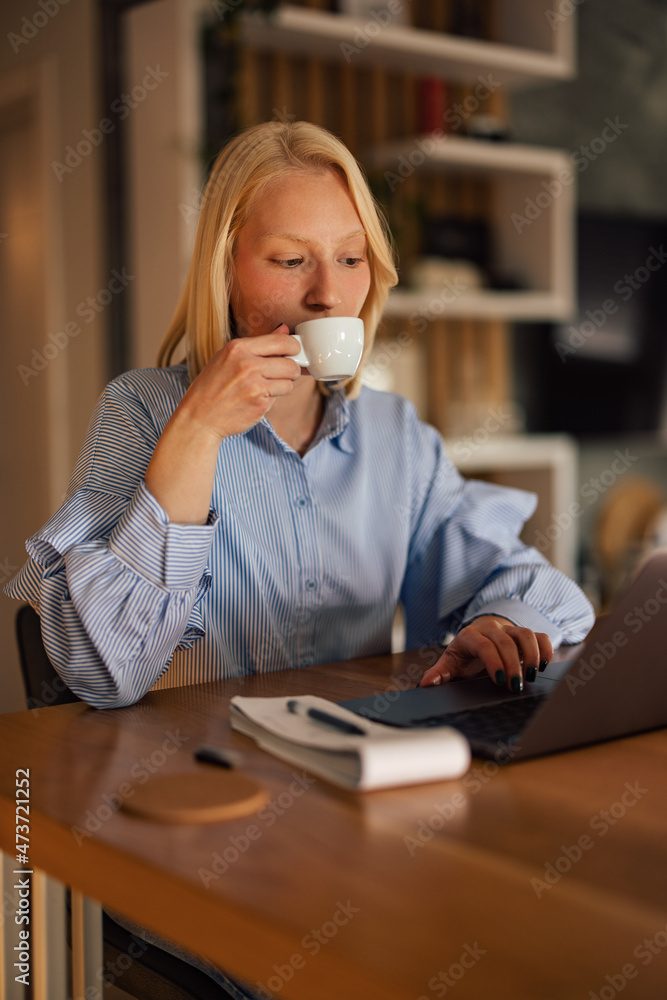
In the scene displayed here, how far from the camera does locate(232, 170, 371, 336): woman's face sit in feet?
4.33

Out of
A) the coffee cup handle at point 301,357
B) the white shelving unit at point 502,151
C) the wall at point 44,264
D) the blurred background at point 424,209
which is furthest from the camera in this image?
the white shelving unit at point 502,151

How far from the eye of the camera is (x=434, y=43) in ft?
11.0

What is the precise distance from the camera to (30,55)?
3229 mm

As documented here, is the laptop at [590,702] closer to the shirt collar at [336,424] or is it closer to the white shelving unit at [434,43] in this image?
the shirt collar at [336,424]

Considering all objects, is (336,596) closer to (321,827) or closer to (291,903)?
(321,827)

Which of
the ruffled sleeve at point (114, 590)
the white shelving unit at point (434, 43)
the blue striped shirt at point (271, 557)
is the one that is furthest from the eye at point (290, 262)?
the white shelving unit at point (434, 43)

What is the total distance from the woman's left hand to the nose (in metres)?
0.45

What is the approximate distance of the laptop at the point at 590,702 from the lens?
0.82 m

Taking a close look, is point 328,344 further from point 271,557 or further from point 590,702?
point 590,702

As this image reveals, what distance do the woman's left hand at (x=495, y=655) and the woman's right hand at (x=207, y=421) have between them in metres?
0.32

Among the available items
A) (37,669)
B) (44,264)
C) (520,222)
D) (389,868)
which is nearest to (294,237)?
(37,669)

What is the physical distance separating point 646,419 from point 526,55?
1624 mm

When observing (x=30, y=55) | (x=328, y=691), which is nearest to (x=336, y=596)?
(x=328, y=691)

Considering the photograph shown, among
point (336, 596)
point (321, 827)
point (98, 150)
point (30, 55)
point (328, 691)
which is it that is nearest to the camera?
point (321, 827)
